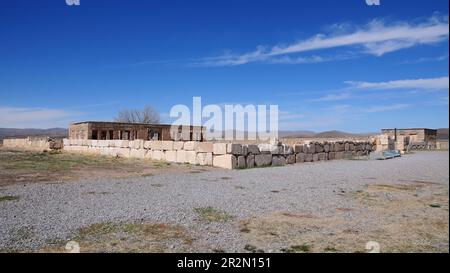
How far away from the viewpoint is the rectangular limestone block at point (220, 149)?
16.4 meters

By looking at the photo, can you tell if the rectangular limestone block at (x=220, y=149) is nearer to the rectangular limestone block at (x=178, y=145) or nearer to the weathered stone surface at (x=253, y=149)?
the weathered stone surface at (x=253, y=149)

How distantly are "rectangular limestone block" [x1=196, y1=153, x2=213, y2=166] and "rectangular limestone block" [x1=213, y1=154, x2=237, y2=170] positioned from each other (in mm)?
283

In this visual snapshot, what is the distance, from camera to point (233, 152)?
16.0 meters

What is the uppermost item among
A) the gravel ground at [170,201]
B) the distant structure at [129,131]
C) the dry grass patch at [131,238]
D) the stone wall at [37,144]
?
the distant structure at [129,131]

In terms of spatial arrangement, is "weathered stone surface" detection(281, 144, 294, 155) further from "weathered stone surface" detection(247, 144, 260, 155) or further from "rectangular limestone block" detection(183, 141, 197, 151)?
"rectangular limestone block" detection(183, 141, 197, 151)

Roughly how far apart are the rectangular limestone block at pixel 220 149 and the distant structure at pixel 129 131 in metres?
22.9

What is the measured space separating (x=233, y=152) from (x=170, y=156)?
4.79 metres

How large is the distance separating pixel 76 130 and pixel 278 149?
27684 mm

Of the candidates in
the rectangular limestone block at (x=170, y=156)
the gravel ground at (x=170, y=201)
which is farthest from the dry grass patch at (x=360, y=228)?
the rectangular limestone block at (x=170, y=156)

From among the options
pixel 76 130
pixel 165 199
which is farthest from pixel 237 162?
pixel 76 130

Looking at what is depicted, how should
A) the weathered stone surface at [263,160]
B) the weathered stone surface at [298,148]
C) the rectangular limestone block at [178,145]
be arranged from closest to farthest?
the weathered stone surface at [263,160] → the rectangular limestone block at [178,145] → the weathered stone surface at [298,148]

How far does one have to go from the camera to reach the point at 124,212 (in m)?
6.82

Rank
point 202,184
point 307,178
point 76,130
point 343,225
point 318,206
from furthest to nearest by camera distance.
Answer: point 76,130, point 307,178, point 202,184, point 318,206, point 343,225
